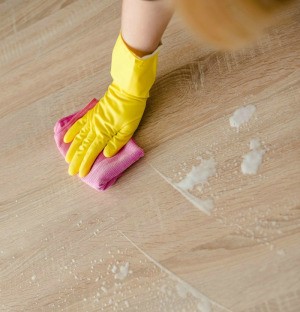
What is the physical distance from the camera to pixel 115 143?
86 cm

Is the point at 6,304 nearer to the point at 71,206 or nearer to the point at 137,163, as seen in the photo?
the point at 71,206

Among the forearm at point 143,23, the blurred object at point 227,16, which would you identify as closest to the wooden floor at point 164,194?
the forearm at point 143,23

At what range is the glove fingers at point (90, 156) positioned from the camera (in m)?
0.86

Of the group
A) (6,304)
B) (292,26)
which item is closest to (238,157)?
(292,26)

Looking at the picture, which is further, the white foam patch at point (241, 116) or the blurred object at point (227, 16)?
the white foam patch at point (241, 116)

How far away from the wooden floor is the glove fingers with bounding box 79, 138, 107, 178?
0.13 feet

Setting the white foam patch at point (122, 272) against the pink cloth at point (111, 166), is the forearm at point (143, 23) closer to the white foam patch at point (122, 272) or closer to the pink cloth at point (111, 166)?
the pink cloth at point (111, 166)

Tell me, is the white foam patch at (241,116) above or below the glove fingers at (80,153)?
below

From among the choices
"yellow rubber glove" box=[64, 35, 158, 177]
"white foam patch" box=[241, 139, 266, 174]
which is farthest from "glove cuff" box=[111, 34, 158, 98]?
"white foam patch" box=[241, 139, 266, 174]

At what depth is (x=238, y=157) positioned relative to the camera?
0.84m

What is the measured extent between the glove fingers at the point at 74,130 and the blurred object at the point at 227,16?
1.31 feet

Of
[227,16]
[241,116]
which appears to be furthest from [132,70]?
[227,16]

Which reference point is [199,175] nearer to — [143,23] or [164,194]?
[164,194]

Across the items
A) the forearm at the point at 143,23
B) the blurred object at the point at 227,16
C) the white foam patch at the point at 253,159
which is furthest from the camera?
the white foam patch at the point at 253,159
